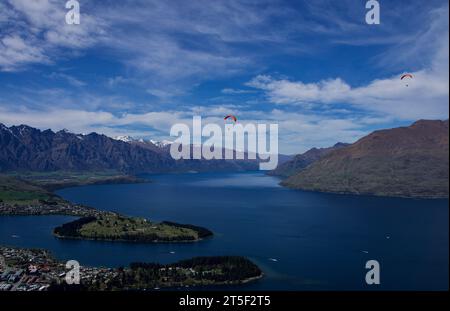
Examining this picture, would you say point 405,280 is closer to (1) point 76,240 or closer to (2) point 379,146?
(1) point 76,240

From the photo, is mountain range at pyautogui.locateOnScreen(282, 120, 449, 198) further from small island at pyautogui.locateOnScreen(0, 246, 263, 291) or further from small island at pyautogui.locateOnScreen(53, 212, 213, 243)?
small island at pyautogui.locateOnScreen(0, 246, 263, 291)

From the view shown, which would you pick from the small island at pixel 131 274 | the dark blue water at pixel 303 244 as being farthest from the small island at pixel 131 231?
the small island at pixel 131 274

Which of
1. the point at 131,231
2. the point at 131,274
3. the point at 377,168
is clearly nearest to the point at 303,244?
the point at 131,274

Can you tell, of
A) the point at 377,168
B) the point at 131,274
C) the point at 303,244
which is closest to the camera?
the point at 131,274

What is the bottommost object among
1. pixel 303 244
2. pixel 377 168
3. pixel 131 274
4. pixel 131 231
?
pixel 303 244

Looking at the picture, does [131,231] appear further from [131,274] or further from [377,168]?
[377,168]

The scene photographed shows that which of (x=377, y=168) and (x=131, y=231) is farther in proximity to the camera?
(x=377, y=168)
